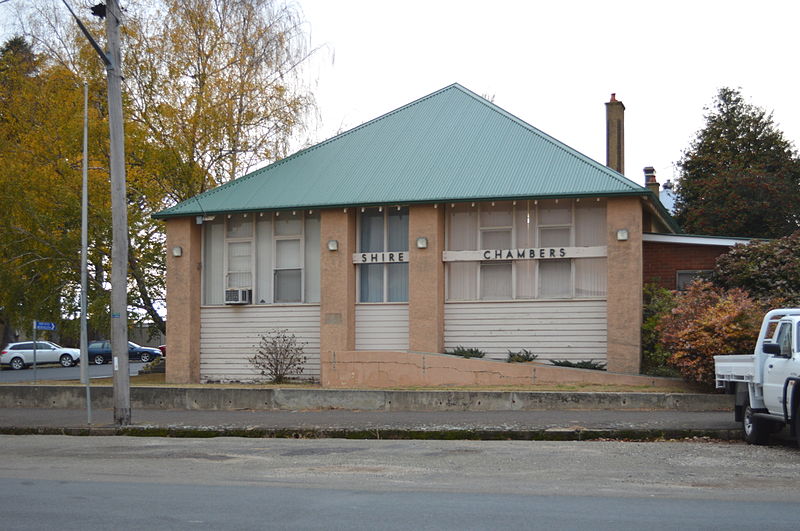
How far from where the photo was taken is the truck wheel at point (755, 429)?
1378 cm

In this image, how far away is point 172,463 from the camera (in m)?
12.8

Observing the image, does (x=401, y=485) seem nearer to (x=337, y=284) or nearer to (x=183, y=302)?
(x=337, y=284)

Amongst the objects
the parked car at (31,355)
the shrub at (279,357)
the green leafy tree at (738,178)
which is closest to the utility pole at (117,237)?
the shrub at (279,357)

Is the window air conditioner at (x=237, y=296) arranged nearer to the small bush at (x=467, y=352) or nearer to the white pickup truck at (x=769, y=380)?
the small bush at (x=467, y=352)

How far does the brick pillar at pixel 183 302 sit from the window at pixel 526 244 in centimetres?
742

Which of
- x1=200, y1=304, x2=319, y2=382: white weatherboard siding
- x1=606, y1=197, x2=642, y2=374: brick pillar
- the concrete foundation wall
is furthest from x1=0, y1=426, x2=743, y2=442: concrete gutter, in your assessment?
x1=200, y1=304, x2=319, y2=382: white weatherboard siding

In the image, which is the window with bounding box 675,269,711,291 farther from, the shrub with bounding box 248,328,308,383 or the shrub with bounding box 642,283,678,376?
Result: the shrub with bounding box 248,328,308,383

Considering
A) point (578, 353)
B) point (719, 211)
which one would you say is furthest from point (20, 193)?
point (719, 211)

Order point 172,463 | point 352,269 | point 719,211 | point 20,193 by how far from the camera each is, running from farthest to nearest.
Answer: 1. point 719,211
2. point 20,193
3. point 352,269
4. point 172,463

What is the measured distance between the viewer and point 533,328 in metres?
24.7

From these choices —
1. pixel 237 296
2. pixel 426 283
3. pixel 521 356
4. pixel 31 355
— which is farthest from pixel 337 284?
pixel 31 355

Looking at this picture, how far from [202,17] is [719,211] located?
23552 mm

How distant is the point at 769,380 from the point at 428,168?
46.7 ft

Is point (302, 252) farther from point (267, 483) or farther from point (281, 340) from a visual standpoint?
point (267, 483)
